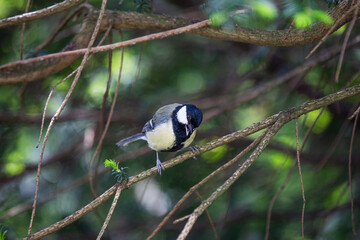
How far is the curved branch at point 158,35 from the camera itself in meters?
1.96

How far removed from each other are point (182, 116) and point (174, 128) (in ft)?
0.40

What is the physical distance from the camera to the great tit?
260 cm

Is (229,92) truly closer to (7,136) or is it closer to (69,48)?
(69,48)

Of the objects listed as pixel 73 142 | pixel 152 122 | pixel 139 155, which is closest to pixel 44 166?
pixel 73 142

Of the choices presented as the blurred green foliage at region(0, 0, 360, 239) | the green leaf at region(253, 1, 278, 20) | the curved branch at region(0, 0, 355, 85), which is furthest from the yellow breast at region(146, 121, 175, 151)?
the green leaf at region(253, 1, 278, 20)

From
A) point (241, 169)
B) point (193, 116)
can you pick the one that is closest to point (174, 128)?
point (193, 116)

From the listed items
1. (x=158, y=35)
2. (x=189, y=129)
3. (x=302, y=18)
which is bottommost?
(x=189, y=129)

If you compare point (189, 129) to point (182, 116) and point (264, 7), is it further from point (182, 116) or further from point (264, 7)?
point (264, 7)

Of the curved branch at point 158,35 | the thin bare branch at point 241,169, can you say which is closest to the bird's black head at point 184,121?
the curved branch at point 158,35

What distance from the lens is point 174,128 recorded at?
2.73 meters

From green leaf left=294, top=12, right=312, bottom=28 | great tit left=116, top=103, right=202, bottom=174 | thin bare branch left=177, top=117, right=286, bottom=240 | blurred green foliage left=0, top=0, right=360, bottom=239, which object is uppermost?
green leaf left=294, top=12, right=312, bottom=28

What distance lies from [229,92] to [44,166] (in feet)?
5.54

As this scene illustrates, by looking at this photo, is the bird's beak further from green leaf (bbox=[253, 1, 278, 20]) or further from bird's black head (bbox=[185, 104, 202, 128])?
green leaf (bbox=[253, 1, 278, 20])

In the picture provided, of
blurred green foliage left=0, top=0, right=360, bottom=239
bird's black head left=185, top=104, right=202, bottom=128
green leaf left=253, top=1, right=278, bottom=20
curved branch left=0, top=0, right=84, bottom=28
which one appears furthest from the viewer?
blurred green foliage left=0, top=0, right=360, bottom=239
